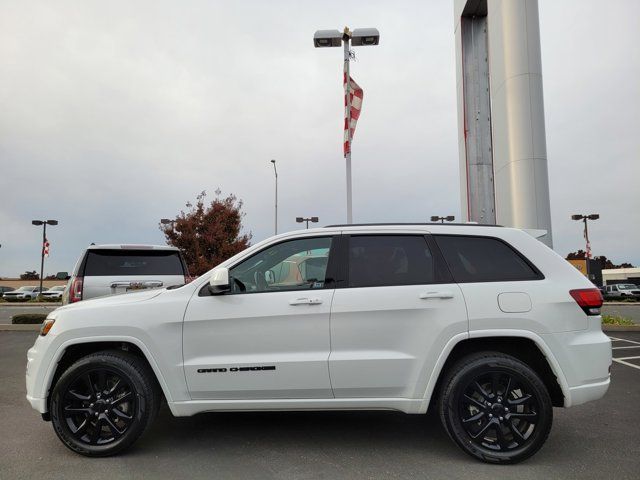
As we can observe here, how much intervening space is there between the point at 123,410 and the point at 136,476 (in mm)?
599

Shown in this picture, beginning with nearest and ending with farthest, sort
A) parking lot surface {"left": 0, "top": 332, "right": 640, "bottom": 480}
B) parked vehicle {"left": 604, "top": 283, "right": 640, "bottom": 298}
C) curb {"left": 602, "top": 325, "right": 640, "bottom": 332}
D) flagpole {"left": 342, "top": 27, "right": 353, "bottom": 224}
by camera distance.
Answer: parking lot surface {"left": 0, "top": 332, "right": 640, "bottom": 480}, flagpole {"left": 342, "top": 27, "right": 353, "bottom": 224}, curb {"left": 602, "top": 325, "right": 640, "bottom": 332}, parked vehicle {"left": 604, "top": 283, "right": 640, "bottom": 298}

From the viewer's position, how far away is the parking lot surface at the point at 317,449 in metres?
3.51

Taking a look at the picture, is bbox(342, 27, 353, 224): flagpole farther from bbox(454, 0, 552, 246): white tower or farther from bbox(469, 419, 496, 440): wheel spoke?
bbox(469, 419, 496, 440): wheel spoke

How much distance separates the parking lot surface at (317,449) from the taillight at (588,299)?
1.15 m

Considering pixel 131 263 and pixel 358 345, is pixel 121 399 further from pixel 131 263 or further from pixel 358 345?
pixel 131 263

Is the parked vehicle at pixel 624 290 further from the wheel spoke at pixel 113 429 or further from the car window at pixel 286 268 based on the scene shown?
the wheel spoke at pixel 113 429

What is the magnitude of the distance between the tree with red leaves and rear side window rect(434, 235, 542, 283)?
77.5 feet

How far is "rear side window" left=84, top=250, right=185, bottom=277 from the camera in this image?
673 centimetres

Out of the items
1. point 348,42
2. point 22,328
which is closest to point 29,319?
point 22,328

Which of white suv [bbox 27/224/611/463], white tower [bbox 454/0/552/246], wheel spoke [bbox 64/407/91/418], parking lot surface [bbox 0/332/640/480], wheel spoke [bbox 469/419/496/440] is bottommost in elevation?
parking lot surface [bbox 0/332/640/480]

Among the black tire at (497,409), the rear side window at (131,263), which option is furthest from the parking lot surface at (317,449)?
the rear side window at (131,263)

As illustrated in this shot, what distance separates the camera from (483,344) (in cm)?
390

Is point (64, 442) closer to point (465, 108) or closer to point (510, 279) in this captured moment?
point (510, 279)

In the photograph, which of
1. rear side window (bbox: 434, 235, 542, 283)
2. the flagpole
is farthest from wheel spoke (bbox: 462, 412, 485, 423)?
the flagpole
